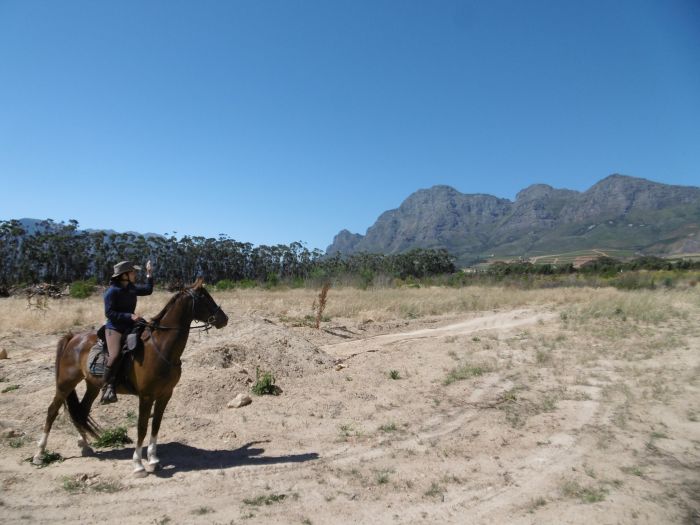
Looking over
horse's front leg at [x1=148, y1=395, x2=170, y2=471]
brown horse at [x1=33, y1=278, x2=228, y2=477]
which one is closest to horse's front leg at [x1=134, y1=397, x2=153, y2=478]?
brown horse at [x1=33, y1=278, x2=228, y2=477]

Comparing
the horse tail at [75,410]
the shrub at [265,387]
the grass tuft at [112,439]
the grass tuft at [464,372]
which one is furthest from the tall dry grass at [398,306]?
the horse tail at [75,410]

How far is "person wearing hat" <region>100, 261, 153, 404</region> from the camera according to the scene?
5.72m

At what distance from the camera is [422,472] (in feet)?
18.7

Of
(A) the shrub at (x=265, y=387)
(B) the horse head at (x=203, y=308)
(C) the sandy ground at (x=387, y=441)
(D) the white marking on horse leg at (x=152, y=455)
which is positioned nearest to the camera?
(C) the sandy ground at (x=387, y=441)

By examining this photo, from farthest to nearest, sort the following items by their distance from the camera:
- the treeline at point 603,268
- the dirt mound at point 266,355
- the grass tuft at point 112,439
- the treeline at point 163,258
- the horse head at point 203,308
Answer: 1. the treeline at point 163,258
2. the treeline at point 603,268
3. the dirt mound at point 266,355
4. the grass tuft at point 112,439
5. the horse head at point 203,308

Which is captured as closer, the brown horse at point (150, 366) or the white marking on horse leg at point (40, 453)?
the brown horse at point (150, 366)

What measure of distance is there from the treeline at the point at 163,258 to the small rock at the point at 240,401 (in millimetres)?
33205

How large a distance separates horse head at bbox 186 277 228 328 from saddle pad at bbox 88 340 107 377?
1339 millimetres

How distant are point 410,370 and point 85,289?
2477 centimetres

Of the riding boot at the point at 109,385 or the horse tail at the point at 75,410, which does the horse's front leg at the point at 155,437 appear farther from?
the horse tail at the point at 75,410

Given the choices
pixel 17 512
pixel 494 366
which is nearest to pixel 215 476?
pixel 17 512

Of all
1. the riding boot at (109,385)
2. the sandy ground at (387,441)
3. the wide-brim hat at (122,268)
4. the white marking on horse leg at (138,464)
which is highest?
the wide-brim hat at (122,268)

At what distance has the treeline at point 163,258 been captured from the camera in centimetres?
5919

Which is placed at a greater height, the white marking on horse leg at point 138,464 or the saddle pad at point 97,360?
the saddle pad at point 97,360
